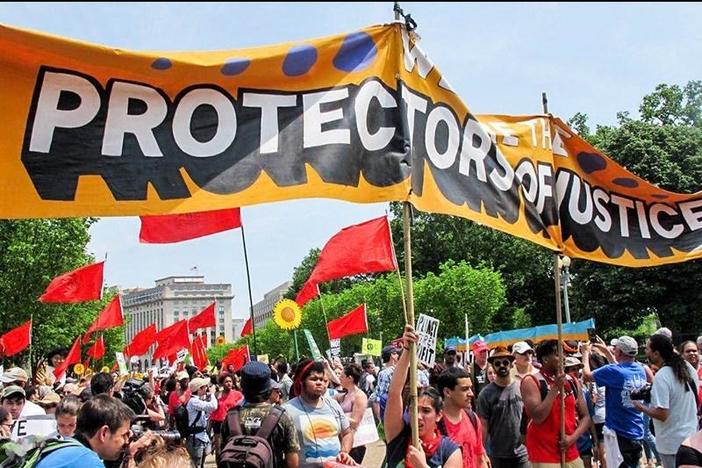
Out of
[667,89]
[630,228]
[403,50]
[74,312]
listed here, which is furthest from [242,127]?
[74,312]

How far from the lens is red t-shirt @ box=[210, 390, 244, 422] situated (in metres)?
13.3

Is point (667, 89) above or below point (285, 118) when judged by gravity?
above

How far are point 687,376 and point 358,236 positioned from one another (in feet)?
17.3

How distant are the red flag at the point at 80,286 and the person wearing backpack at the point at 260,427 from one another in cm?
1129

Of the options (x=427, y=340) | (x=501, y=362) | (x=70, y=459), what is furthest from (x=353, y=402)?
(x=70, y=459)

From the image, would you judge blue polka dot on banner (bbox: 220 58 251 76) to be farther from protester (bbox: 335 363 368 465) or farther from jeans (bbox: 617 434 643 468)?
jeans (bbox: 617 434 643 468)

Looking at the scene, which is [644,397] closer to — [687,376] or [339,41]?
[687,376]

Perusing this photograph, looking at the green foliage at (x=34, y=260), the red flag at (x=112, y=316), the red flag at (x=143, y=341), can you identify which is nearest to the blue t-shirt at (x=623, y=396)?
the red flag at (x=112, y=316)

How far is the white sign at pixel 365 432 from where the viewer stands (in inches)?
322

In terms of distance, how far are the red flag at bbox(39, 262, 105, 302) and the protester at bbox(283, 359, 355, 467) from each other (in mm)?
10939

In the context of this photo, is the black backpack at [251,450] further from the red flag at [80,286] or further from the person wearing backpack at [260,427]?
the red flag at [80,286]

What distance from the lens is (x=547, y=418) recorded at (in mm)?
6684

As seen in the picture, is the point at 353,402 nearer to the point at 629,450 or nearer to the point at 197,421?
the point at 629,450

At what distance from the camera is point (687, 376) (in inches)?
277
